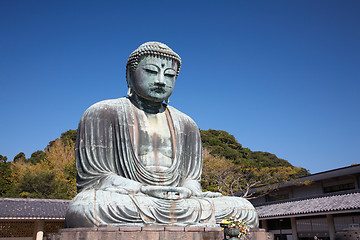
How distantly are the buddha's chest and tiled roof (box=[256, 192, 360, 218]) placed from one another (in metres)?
13.4

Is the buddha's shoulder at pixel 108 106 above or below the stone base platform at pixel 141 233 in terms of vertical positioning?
above

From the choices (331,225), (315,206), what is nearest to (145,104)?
(331,225)

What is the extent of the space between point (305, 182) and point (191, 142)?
60.1ft

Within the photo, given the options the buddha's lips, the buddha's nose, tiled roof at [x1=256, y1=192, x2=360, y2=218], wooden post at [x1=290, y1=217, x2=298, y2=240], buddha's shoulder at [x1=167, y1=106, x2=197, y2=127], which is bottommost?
wooden post at [x1=290, y1=217, x2=298, y2=240]

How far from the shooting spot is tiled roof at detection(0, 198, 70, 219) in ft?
56.8

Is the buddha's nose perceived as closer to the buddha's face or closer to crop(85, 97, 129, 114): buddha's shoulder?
the buddha's face

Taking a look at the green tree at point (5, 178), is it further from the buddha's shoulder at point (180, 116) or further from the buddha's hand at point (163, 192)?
the buddha's hand at point (163, 192)

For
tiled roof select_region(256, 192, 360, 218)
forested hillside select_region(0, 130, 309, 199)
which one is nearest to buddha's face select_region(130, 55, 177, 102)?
tiled roof select_region(256, 192, 360, 218)

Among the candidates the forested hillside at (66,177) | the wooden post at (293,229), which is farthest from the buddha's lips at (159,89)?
the forested hillside at (66,177)

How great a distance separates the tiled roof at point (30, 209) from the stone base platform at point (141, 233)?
44.3 feet

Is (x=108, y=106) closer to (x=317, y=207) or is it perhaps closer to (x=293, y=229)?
(x=317, y=207)

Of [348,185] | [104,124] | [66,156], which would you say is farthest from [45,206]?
[348,185]

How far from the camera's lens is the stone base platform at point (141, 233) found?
5129mm

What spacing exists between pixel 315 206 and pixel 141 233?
17074 millimetres
